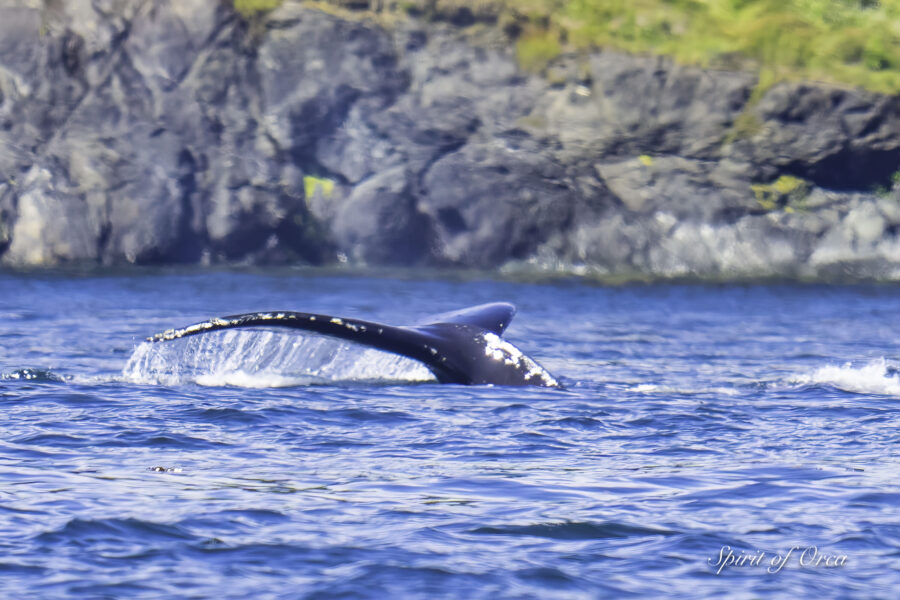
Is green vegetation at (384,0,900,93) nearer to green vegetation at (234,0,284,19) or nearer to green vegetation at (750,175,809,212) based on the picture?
green vegetation at (234,0,284,19)

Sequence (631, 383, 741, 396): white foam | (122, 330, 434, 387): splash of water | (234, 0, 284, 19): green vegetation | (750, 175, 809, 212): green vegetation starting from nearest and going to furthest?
1. (122, 330, 434, 387): splash of water
2. (631, 383, 741, 396): white foam
3. (750, 175, 809, 212): green vegetation
4. (234, 0, 284, 19): green vegetation

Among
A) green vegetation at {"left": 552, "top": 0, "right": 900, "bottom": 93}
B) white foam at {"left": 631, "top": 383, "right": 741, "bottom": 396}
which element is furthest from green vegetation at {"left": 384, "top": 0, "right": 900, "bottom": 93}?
white foam at {"left": 631, "top": 383, "right": 741, "bottom": 396}

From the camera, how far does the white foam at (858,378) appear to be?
1321 centimetres

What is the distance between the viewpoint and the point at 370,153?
148 feet

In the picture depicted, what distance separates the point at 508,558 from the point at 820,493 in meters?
2.44

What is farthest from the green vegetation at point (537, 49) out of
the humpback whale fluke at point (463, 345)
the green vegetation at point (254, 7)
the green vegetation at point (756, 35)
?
the humpback whale fluke at point (463, 345)

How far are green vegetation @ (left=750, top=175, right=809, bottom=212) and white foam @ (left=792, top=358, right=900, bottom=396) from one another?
88.0 feet

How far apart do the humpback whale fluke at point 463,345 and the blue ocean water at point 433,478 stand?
0.19 m

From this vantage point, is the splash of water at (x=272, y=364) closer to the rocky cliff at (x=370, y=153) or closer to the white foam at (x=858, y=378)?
the white foam at (x=858, y=378)

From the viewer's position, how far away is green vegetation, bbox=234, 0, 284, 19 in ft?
149

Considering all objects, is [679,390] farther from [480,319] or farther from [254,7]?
[254,7]

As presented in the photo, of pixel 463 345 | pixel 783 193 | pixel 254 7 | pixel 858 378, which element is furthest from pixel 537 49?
pixel 463 345

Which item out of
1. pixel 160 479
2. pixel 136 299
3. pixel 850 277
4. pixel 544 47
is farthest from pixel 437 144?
pixel 160 479

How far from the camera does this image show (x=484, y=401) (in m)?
11.4
